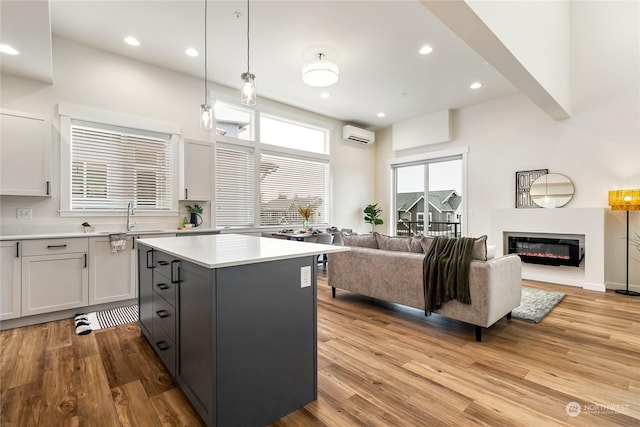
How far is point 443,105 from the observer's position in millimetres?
6086

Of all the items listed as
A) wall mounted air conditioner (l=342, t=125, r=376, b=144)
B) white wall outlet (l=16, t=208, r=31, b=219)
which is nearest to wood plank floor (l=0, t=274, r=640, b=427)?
white wall outlet (l=16, t=208, r=31, b=219)

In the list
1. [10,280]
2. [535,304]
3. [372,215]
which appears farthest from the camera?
[372,215]

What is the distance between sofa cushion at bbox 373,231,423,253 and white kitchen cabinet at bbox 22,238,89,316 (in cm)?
343

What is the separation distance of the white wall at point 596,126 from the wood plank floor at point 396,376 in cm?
225

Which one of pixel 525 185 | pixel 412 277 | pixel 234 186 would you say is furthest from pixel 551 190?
pixel 234 186

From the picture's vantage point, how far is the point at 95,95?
155 inches

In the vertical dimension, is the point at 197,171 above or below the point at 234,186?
above

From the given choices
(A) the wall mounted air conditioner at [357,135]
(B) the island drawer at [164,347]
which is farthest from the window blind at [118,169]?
(A) the wall mounted air conditioner at [357,135]

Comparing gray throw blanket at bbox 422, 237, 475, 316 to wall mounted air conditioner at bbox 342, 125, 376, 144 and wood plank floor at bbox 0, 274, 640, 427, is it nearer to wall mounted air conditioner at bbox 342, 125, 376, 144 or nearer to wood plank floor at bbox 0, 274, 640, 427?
wood plank floor at bbox 0, 274, 640, 427

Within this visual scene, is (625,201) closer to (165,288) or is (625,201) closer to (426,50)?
(426,50)

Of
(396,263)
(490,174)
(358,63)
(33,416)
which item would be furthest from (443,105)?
(33,416)

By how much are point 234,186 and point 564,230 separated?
18.1 feet

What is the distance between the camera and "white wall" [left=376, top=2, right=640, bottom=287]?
426 centimetres

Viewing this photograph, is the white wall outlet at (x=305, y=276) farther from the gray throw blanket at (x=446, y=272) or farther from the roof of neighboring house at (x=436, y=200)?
the roof of neighboring house at (x=436, y=200)
